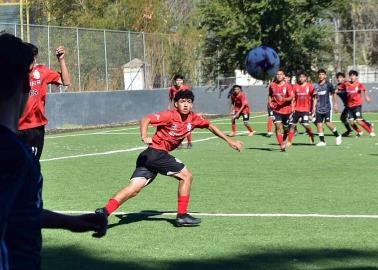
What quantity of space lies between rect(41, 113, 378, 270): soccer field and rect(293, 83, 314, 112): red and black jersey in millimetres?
2467

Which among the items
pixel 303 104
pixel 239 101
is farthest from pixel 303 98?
pixel 239 101

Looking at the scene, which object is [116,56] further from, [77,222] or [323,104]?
[77,222]

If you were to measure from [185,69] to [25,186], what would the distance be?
4233 centimetres

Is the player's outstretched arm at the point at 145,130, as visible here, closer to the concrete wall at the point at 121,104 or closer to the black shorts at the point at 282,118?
the black shorts at the point at 282,118

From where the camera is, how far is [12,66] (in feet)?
11.0

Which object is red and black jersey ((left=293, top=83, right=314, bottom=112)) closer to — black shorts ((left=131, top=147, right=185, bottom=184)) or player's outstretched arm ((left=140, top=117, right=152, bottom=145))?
player's outstretched arm ((left=140, top=117, right=152, bottom=145))

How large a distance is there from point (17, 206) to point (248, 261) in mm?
5213

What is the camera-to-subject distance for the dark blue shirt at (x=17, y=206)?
3.26 meters

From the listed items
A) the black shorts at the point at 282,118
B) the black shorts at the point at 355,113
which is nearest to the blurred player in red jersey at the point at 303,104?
the black shorts at the point at 282,118

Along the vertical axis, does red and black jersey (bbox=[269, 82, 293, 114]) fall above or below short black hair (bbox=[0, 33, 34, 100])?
below

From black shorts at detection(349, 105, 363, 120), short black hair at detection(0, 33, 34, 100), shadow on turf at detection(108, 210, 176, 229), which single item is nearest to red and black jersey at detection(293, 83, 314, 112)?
black shorts at detection(349, 105, 363, 120)

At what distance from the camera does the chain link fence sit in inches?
1367

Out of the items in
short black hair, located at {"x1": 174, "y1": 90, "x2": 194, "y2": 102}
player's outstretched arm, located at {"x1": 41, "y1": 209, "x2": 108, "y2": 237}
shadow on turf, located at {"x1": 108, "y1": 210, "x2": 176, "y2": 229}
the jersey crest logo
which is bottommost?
shadow on turf, located at {"x1": 108, "y1": 210, "x2": 176, "y2": 229}

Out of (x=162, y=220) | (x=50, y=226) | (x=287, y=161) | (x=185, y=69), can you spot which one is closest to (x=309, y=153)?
(x=287, y=161)
